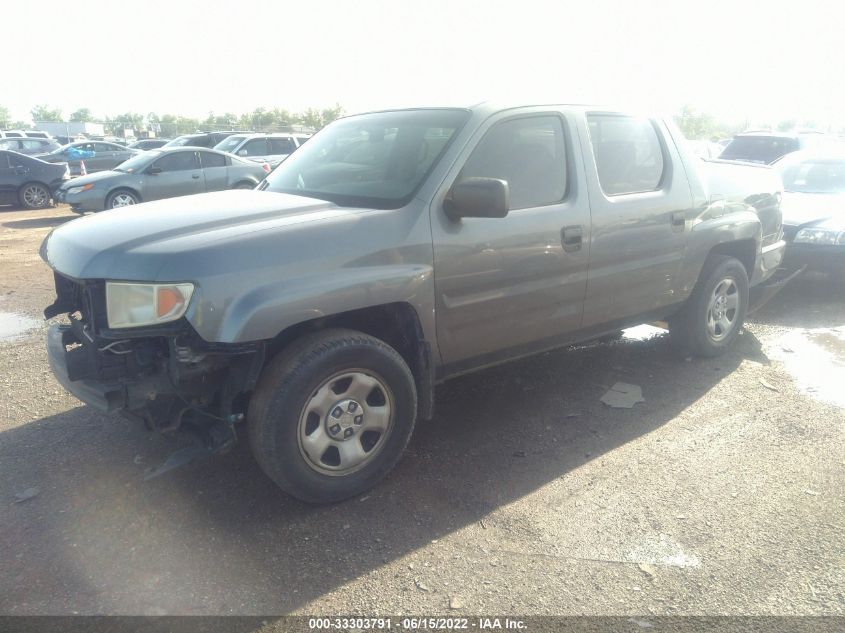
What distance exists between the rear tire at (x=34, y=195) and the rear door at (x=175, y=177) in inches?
175

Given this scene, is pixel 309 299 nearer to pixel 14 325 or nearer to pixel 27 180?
pixel 14 325

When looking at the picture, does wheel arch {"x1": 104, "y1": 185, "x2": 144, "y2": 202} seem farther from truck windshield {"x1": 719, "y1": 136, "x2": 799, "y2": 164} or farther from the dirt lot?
truck windshield {"x1": 719, "y1": 136, "x2": 799, "y2": 164}

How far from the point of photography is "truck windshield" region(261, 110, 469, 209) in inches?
146

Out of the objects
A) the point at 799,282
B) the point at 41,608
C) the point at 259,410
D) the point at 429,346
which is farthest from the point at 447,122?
the point at 799,282

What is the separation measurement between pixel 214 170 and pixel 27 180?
→ 5086 mm

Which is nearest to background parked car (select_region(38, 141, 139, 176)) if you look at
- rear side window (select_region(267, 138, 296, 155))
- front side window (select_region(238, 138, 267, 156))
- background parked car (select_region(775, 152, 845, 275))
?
front side window (select_region(238, 138, 267, 156))

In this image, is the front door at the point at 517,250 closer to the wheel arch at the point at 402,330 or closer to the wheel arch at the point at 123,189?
the wheel arch at the point at 402,330

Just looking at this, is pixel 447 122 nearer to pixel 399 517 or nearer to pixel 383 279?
pixel 383 279

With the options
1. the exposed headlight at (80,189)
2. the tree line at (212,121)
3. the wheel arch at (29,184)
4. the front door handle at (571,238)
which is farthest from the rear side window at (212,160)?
the tree line at (212,121)

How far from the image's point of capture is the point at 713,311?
5.37m

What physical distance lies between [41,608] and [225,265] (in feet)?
4.87

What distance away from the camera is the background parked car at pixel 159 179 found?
44.0 feet

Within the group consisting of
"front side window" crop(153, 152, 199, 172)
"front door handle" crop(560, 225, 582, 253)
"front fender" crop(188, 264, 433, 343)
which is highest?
"front side window" crop(153, 152, 199, 172)

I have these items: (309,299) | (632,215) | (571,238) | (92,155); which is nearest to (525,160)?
(571,238)
